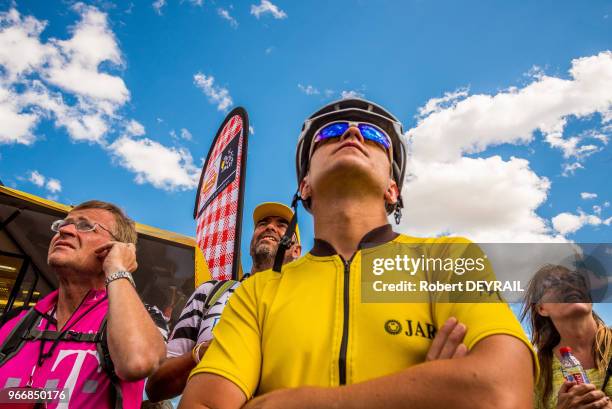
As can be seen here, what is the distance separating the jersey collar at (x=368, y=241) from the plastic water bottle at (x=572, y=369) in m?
1.79

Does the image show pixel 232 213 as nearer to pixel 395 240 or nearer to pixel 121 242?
A: pixel 121 242

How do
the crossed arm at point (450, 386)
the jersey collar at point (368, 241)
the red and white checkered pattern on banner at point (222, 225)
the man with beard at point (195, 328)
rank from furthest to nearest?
the red and white checkered pattern on banner at point (222, 225) → the man with beard at point (195, 328) → the jersey collar at point (368, 241) → the crossed arm at point (450, 386)

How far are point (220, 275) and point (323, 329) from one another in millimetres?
4396

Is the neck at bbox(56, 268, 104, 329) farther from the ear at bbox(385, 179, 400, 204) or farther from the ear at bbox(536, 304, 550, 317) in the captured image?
the ear at bbox(536, 304, 550, 317)

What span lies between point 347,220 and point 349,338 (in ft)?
1.94

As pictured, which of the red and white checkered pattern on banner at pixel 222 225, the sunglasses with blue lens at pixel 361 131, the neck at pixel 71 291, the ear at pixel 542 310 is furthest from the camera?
the red and white checkered pattern on banner at pixel 222 225

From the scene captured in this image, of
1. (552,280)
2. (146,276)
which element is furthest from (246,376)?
(146,276)

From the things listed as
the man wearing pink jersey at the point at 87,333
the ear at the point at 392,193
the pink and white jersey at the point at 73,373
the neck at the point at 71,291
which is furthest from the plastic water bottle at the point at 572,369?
the neck at the point at 71,291

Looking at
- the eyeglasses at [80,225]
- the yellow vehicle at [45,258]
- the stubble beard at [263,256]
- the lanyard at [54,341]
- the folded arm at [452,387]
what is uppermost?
the yellow vehicle at [45,258]

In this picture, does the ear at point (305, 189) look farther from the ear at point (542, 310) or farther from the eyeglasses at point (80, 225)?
the ear at point (542, 310)

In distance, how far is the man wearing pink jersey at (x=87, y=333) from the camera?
84.4 inches

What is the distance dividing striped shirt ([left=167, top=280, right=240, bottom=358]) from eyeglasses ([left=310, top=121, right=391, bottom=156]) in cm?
137

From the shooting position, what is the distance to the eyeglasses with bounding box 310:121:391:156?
1976 mm

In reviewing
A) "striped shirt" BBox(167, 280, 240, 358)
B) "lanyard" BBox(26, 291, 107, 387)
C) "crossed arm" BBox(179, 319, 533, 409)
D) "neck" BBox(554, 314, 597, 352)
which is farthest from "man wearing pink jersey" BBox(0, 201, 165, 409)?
"neck" BBox(554, 314, 597, 352)
